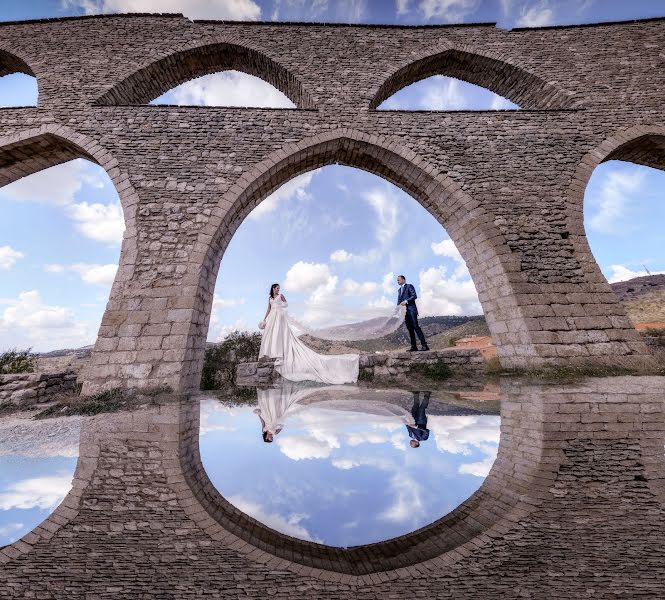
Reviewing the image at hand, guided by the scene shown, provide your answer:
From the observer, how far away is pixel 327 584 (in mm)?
1169

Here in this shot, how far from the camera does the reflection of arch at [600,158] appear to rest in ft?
24.5

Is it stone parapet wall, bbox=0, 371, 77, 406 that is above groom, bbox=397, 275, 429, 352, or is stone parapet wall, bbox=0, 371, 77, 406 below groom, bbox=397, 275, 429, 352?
below

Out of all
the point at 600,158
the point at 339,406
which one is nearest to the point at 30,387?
the point at 339,406

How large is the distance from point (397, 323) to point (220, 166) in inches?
210

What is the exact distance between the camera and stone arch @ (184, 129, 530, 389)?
716 cm

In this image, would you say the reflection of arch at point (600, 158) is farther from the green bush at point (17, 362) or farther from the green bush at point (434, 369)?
the green bush at point (17, 362)

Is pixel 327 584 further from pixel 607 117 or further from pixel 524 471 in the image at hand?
pixel 607 117

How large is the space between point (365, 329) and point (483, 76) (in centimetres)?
736

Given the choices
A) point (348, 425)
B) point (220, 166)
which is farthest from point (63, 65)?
point (348, 425)

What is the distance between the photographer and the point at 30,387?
21.2 feet

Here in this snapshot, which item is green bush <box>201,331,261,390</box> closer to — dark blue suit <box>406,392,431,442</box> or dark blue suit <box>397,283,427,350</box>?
dark blue suit <box>397,283,427,350</box>

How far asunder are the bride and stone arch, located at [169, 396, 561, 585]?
5.20 meters

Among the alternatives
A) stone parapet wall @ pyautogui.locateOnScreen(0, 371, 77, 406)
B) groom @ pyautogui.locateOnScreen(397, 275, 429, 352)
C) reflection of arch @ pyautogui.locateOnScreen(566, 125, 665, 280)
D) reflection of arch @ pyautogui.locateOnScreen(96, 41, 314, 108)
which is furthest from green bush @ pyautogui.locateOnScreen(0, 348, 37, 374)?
reflection of arch @ pyautogui.locateOnScreen(566, 125, 665, 280)

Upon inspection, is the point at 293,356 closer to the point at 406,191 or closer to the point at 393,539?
the point at 406,191
